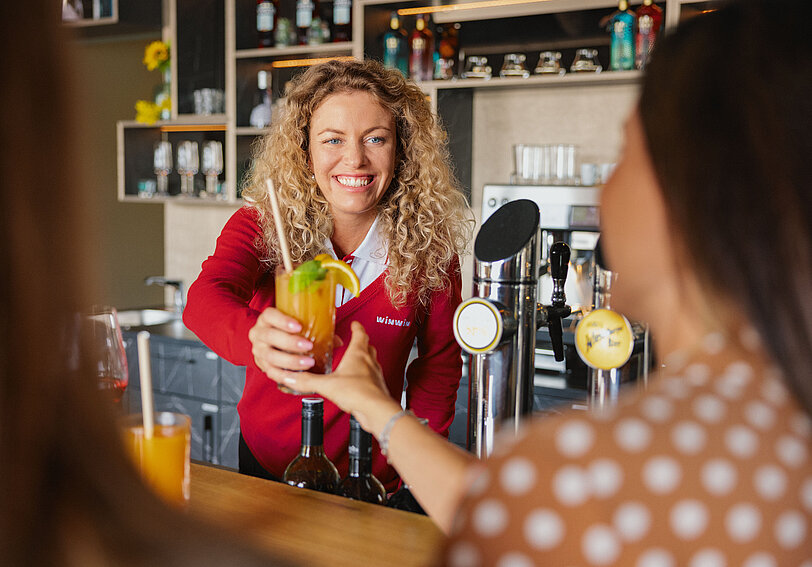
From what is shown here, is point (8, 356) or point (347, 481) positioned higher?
point (8, 356)

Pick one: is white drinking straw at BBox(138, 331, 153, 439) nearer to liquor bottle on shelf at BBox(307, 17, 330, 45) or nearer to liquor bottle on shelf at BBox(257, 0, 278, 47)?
liquor bottle on shelf at BBox(307, 17, 330, 45)

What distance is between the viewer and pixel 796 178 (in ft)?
1.93

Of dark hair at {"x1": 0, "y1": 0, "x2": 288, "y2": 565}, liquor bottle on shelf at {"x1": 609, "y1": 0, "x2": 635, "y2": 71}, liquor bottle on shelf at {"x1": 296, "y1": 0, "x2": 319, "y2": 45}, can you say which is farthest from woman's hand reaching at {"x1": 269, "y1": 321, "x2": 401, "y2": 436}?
liquor bottle on shelf at {"x1": 296, "y1": 0, "x2": 319, "y2": 45}

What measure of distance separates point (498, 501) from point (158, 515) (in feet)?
0.77

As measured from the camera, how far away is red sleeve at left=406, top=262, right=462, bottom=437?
1.84 m

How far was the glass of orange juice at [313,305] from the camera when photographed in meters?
1.20

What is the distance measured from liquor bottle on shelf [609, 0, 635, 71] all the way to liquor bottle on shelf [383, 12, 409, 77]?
921 millimetres

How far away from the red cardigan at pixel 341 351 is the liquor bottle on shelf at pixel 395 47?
195cm

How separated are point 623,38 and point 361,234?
1873mm

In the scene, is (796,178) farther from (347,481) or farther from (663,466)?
(347,481)

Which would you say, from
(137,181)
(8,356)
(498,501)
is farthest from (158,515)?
(137,181)

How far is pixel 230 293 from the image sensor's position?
1607 millimetres

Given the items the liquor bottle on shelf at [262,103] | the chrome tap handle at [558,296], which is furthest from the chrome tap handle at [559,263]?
the liquor bottle on shelf at [262,103]

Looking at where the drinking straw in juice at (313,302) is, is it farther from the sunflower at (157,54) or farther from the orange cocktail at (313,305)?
the sunflower at (157,54)
